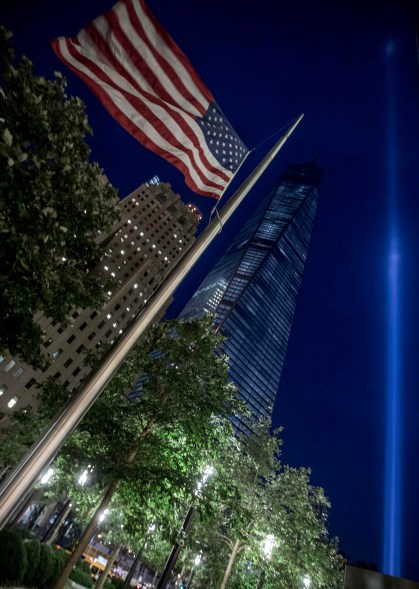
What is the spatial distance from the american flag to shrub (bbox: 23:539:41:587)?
15.9 m

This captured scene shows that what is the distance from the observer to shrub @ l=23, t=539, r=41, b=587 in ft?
41.9

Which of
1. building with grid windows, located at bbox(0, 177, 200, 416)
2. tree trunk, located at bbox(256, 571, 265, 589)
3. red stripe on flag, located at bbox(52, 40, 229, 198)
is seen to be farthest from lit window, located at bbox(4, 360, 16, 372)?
red stripe on flag, located at bbox(52, 40, 229, 198)

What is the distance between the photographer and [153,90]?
Result: 6.02 metres

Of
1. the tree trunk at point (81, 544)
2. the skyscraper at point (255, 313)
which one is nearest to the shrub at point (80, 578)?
the tree trunk at point (81, 544)

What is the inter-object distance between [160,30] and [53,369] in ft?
246

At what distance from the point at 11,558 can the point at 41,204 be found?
13.0 meters

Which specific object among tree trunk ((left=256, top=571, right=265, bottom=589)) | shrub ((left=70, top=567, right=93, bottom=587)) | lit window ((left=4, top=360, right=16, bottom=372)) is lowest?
shrub ((left=70, top=567, right=93, bottom=587))

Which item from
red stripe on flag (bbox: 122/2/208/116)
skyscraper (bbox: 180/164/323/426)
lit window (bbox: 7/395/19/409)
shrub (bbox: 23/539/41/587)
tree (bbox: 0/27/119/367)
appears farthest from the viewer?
skyscraper (bbox: 180/164/323/426)

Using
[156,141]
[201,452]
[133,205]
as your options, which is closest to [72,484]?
[201,452]

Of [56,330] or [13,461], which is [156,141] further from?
[56,330]

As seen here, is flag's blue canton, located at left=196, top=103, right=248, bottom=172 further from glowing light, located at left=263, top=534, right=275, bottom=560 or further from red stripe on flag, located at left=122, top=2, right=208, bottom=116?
glowing light, located at left=263, top=534, right=275, bottom=560

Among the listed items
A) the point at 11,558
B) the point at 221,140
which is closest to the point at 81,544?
the point at 11,558

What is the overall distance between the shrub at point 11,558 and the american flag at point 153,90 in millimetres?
14211

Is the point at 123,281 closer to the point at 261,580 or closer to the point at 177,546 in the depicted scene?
the point at 261,580
